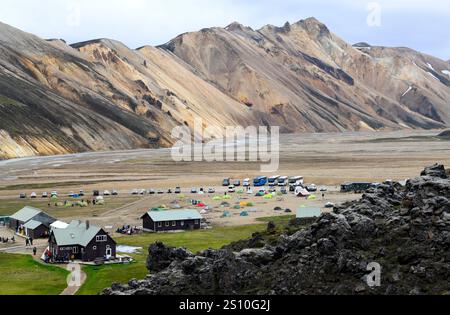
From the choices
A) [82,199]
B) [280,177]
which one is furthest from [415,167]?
[82,199]

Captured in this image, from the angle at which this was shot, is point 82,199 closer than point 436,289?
No

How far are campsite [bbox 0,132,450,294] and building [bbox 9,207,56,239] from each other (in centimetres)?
250

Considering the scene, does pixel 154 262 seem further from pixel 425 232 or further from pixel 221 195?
pixel 221 195

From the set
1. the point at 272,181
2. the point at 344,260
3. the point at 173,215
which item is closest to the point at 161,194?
the point at 272,181

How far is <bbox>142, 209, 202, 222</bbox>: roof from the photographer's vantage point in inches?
3162

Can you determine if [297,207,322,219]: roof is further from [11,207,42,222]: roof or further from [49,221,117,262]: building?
[11,207,42,222]: roof

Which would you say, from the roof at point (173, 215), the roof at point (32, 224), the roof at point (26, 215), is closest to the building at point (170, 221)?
the roof at point (173, 215)

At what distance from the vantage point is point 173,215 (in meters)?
81.8

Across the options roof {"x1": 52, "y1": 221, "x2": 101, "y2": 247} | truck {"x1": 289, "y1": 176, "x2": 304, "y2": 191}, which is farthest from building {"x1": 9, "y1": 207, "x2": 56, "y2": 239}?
truck {"x1": 289, "y1": 176, "x2": 304, "y2": 191}

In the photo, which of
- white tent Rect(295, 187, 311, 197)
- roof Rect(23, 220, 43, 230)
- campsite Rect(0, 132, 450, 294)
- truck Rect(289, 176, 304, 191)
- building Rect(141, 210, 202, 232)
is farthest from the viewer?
truck Rect(289, 176, 304, 191)

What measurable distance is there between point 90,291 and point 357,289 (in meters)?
22.1

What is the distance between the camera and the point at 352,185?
111 metres

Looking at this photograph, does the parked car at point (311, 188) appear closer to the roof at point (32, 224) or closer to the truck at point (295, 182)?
the truck at point (295, 182)

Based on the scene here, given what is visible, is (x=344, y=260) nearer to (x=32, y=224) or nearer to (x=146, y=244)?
(x=146, y=244)
